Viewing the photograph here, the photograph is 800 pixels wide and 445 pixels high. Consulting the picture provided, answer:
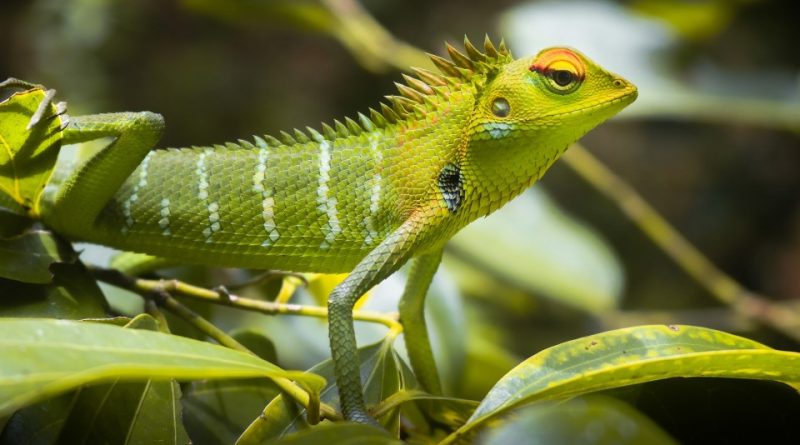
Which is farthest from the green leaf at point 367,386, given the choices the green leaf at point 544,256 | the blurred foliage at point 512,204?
the green leaf at point 544,256

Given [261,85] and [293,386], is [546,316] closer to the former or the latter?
[261,85]

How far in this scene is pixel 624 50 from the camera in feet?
9.21

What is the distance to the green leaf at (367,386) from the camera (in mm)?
1152

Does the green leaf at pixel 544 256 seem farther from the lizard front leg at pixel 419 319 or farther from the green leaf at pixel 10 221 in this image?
the green leaf at pixel 10 221

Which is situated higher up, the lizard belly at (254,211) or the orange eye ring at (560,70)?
the orange eye ring at (560,70)

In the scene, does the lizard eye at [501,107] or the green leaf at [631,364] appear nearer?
the green leaf at [631,364]

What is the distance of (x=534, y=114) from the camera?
1460 millimetres

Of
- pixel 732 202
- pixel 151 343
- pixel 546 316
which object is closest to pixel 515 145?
pixel 151 343

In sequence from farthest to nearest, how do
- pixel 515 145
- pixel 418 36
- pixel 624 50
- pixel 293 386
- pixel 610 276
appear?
pixel 418 36, pixel 624 50, pixel 610 276, pixel 515 145, pixel 293 386

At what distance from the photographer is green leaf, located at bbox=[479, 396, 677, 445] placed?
823 mm

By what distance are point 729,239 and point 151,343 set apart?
4.98m

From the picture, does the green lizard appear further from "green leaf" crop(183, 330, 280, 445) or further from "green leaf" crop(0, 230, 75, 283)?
"green leaf" crop(183, 330, 280, 445)

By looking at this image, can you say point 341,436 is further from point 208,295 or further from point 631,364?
point 208,295

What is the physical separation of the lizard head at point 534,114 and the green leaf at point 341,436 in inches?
25.4
